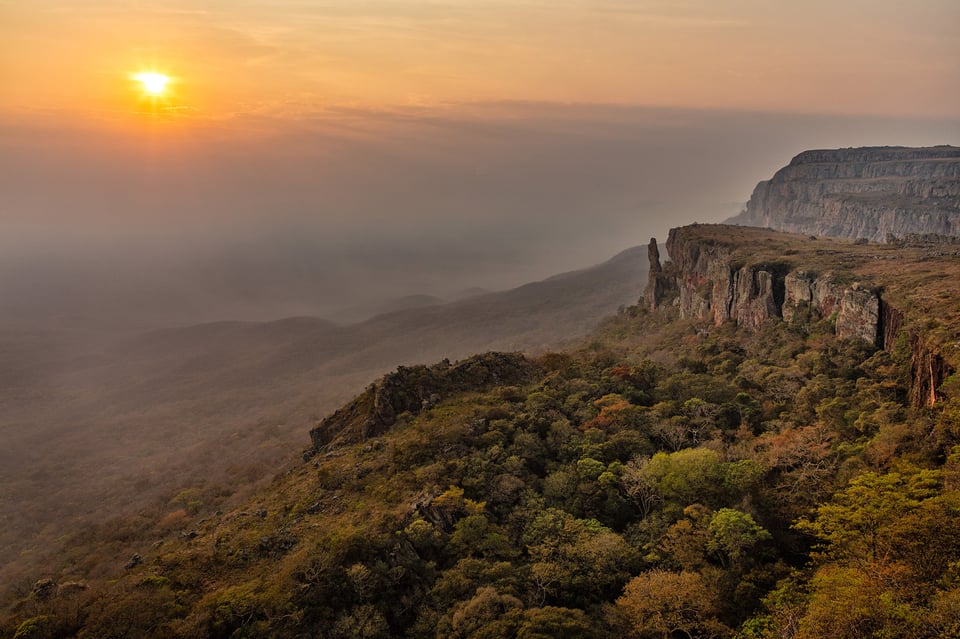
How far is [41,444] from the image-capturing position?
107 metres

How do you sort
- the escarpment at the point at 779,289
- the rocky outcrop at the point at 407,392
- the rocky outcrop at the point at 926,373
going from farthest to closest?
the rocky outcrop at the point at 407,392, the escarpment at the point at 779,289, the rocky outcrop at the point at 926,373

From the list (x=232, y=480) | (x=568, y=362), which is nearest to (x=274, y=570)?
(x=568, y=362)

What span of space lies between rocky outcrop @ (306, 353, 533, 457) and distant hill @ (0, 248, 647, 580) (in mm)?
17647

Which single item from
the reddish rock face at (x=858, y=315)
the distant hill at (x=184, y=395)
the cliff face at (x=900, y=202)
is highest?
the cliff face at (x=900, y=202)

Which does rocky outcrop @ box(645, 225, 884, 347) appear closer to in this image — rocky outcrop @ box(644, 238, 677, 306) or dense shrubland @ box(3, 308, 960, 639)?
rocky outcrop @ box(644, 238, 677, 306)

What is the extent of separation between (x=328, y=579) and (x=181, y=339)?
203387mm

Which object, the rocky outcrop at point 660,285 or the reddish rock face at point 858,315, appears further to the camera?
the rocky outcrop at point 660,285

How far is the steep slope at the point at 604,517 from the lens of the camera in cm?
2197

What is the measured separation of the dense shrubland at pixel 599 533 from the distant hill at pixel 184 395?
3878 cm

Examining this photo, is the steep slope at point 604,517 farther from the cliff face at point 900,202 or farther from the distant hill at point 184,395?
the cliff face at point 900,202

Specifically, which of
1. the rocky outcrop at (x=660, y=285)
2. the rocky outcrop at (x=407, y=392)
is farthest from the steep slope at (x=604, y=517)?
the rocky outcrop at (x=660, y=285)

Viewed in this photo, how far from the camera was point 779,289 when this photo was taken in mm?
66562

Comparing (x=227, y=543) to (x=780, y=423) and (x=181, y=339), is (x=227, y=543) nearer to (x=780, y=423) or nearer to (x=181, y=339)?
(x=780, y=423)

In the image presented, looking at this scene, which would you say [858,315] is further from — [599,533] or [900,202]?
[900,202]
